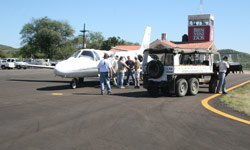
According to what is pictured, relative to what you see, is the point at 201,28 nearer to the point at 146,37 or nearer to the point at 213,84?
the point at 146,37

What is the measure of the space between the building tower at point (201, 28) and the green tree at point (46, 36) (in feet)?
135

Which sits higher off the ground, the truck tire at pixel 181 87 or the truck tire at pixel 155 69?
the truck tire at pixel 155 69

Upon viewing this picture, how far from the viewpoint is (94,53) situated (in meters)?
16.2

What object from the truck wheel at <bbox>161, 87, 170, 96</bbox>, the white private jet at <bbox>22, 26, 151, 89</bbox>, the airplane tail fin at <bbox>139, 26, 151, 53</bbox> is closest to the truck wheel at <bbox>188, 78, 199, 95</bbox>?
the truck wheel at <bbox>161, 87, 170, 96</bbox>

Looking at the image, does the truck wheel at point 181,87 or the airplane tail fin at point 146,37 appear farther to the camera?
the airplane tail fin at point 146,37

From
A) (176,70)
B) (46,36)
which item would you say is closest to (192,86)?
(176,70)

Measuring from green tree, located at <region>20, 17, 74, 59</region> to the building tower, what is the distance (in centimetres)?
4125

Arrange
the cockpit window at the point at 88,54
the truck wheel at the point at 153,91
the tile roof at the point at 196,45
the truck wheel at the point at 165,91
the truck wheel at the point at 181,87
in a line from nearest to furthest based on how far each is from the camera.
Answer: the truck wheel at the point at 181,87 → the truck wheel at the point at 153,91 → the truck wheel at the point at 165,91 → the cockpit window at the point at 88,54 → the tile roof at the point at 196,45

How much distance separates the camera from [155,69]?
38.1ft

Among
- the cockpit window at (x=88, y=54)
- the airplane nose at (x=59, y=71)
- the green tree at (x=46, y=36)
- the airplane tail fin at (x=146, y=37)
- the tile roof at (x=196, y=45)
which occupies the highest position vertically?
the green tree at (x=46, y=36)

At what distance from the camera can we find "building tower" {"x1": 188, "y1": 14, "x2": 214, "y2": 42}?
5869cm

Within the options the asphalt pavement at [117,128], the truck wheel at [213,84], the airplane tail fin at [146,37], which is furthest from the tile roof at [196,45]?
the asphalt pavement at [117,128]

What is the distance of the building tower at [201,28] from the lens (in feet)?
193

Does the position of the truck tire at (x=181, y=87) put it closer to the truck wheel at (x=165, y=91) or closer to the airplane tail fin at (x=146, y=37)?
the truck wheel at (x=165, y=91)
